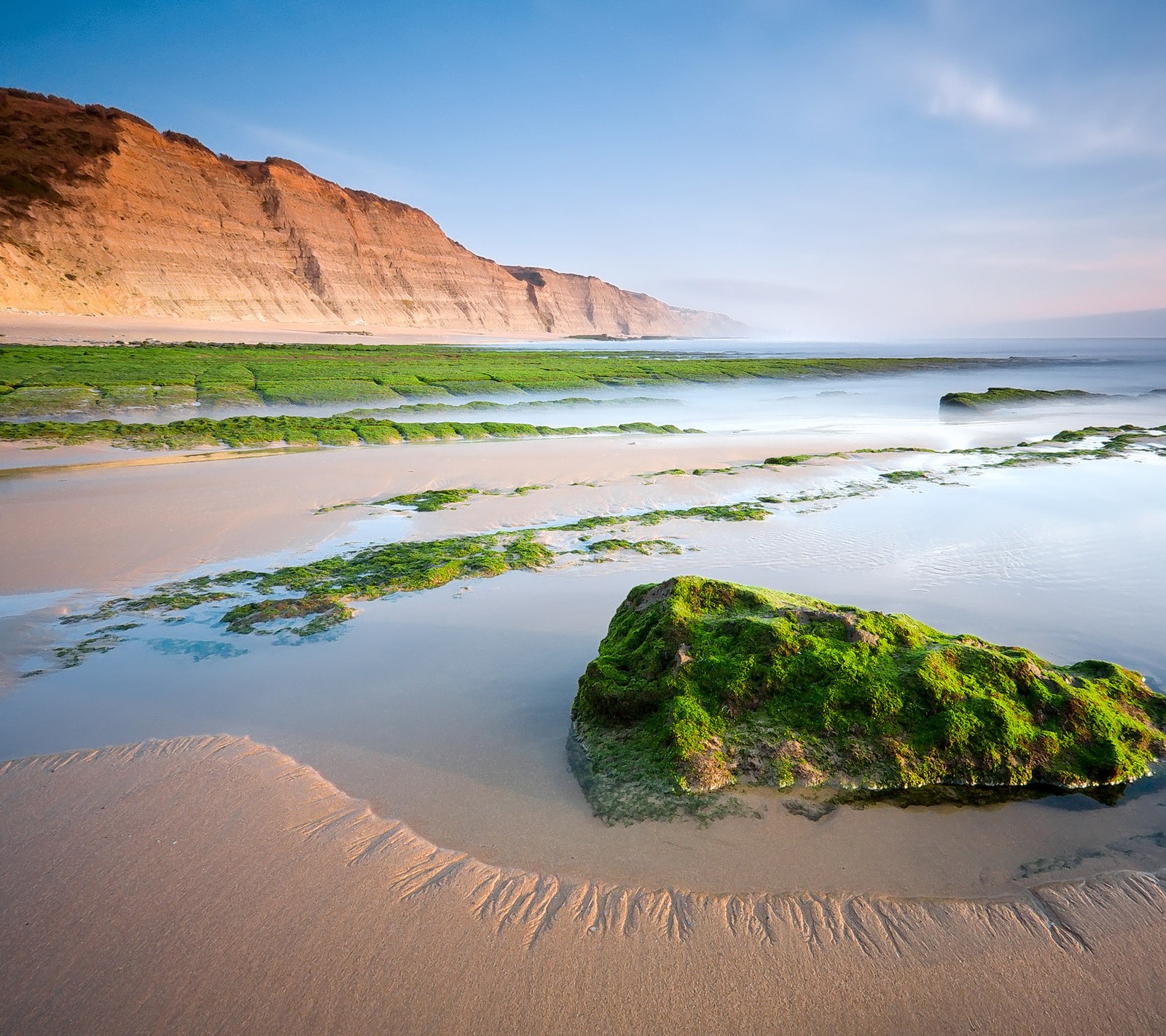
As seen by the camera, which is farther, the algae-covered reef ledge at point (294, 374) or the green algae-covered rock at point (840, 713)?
the algae-covered reef ledge at point (294, 374)

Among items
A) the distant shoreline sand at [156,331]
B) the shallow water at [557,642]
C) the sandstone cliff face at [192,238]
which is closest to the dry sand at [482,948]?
the shallow water at [557,642]

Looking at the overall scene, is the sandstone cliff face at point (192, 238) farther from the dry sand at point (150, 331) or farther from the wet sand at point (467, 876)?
the wet sand at point (467, 876)

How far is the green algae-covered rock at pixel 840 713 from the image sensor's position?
10.7 feet

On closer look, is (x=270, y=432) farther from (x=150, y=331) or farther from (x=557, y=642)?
(x=150, y=331)

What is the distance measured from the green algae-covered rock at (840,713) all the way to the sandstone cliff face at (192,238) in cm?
6606

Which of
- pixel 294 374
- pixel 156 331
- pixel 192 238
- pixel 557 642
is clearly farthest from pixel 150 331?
pixel 557 642

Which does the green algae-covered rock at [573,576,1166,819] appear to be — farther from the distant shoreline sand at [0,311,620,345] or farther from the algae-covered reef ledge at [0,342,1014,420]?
the distant shoreline sand at [0,311,620,345]

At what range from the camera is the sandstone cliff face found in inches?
Result: 2315

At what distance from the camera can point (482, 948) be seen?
2400 millimetres

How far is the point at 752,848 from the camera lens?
2883 mm

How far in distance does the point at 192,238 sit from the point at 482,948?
87285 millimetres

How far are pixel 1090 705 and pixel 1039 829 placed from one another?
84cm

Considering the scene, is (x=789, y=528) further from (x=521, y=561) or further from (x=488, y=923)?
(x=488, y=923)

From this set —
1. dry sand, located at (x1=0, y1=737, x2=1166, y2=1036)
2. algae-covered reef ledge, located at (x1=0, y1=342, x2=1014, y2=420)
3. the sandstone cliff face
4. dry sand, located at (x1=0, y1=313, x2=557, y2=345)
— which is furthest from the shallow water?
the sandstone cliff face
